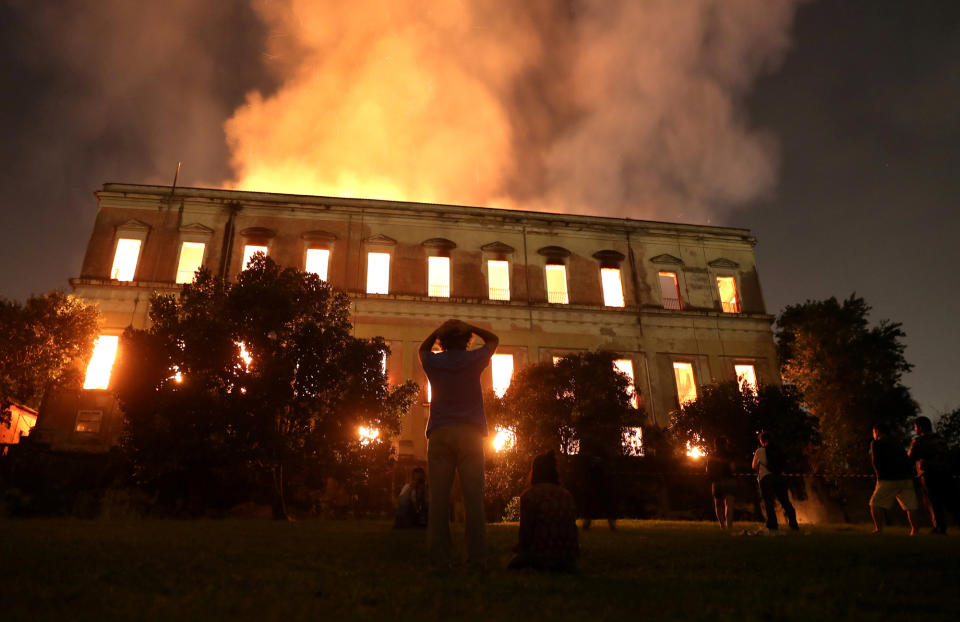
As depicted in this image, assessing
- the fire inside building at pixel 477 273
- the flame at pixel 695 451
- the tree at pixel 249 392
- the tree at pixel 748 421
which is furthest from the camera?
the fire inside building at pixel 477 273

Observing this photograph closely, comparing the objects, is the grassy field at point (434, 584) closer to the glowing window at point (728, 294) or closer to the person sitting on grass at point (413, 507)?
the person sitting on grass at point (413, 507)

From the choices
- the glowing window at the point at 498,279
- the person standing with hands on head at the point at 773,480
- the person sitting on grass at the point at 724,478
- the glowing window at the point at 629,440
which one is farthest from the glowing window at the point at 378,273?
the person standing with hands on head at the point at 773,480

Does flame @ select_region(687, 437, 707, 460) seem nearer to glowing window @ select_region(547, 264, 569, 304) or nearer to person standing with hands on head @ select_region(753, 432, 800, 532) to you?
glowing window @ select_region(547, 264, 569, 304)

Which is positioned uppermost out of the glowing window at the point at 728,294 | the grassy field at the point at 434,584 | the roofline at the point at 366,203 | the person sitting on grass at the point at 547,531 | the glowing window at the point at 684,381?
the roofline at the point at 366,203

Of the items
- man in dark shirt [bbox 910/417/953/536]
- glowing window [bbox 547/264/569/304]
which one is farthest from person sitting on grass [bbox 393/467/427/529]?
glowing window [bbox 547/264/569/304]

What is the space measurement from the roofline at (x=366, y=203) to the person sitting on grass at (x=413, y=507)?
20.5 metres

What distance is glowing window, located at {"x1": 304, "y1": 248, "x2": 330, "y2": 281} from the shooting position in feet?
93.5

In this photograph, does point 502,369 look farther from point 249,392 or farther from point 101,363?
point 101,363

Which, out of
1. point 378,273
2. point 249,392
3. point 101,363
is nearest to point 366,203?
point 378,273

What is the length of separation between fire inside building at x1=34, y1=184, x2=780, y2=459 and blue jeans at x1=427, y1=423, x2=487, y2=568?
20.6 meters

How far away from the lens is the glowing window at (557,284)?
30.0m

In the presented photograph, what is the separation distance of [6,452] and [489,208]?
2193 centimetres

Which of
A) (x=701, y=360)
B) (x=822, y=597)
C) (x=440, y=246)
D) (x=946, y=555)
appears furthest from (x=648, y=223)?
(x=822, y=597)

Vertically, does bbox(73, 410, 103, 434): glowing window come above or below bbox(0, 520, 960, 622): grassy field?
above
